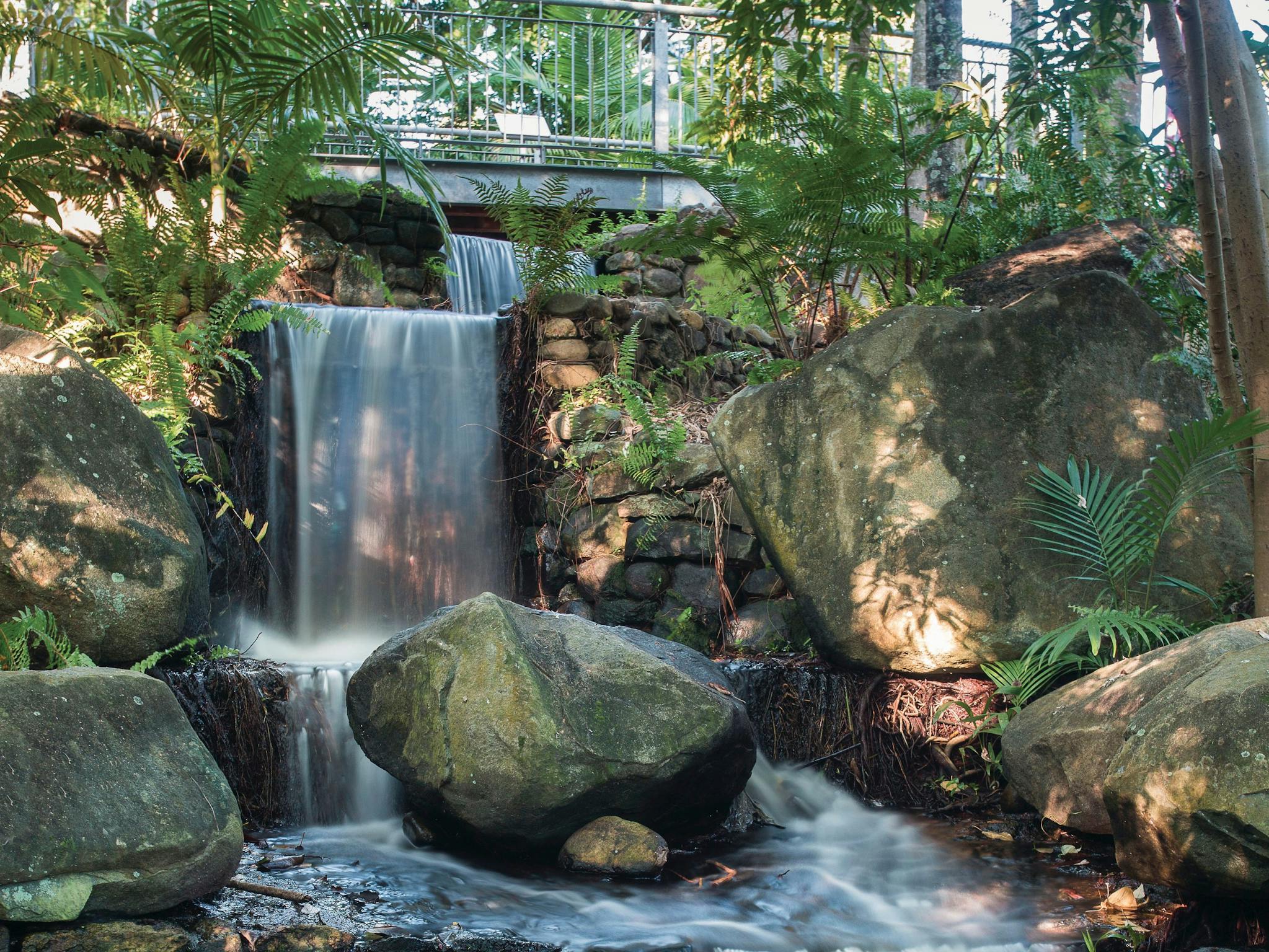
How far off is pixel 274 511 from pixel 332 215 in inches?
121

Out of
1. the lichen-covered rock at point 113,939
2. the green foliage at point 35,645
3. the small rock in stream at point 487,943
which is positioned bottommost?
the small rock in stream at point 487,943

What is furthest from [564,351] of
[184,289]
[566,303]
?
[184,289]

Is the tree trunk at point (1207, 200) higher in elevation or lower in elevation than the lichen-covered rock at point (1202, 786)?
higher

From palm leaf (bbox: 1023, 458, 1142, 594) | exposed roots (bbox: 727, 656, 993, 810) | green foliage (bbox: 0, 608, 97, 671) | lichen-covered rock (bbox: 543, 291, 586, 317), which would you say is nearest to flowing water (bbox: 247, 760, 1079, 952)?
exposed roots (bbox: 727, 656, 993, 810)

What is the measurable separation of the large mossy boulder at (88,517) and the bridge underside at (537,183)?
208 inches

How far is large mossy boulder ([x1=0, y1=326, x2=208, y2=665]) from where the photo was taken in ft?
14.4

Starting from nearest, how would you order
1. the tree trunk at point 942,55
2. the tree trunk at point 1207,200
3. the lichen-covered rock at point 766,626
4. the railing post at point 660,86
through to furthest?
the tree trunk at point 1207,200 → the lichen-covered rock at point 766,626 → the tree trunk at point 942,55 → the railing post at point 660,86

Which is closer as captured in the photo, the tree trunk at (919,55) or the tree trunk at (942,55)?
the tree trunk at (942,55)

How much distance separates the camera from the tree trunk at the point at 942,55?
34.0 ft

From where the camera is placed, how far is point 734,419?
5.56 meters

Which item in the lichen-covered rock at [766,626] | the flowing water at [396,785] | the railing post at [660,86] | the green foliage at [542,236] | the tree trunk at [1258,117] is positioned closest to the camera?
the flowing water at [396,785]

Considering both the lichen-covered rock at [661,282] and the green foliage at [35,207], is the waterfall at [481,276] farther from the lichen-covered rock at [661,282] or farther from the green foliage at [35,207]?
the green foliage at [35,207]

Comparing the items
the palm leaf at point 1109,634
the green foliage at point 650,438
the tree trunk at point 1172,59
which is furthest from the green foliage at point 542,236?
the palm leaf at point 1109,634

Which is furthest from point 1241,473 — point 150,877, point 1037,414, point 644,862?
point 150,877
